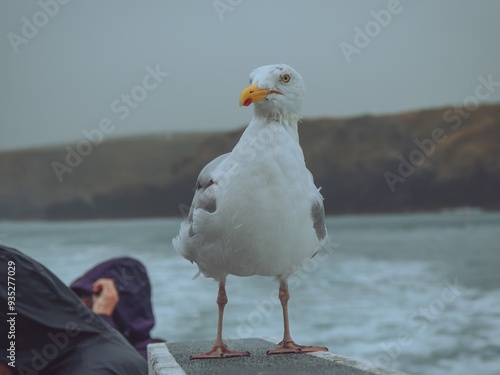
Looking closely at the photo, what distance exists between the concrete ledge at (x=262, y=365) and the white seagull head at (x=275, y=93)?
744mm

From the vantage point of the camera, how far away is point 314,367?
2.10m

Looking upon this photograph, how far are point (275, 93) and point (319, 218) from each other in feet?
1.39

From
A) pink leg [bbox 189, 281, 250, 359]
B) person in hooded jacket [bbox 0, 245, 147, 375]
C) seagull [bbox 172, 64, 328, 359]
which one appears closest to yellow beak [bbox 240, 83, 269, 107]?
seagull [bbox 172, 64, 328, 359]

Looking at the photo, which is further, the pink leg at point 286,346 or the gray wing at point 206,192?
the pink leg at point 286,346

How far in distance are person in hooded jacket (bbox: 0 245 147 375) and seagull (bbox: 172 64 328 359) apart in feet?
3.05

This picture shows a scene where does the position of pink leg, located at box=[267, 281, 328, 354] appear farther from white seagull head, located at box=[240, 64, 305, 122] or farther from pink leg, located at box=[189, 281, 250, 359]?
white seagull head, located at box=[240, 64, 305, 122]

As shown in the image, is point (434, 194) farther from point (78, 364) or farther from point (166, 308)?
point (78, 364)

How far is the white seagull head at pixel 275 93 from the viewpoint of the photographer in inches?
79.0

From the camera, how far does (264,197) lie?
2.03 metres

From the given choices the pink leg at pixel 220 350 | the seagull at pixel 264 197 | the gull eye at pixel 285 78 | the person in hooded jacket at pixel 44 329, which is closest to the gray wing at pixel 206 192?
the seagull at pixel 264 197

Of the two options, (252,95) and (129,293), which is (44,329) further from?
(252,95)

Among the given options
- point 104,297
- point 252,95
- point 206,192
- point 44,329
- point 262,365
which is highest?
point 252,95

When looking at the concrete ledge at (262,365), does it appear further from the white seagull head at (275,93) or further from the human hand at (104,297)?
the human hand at (104,297)

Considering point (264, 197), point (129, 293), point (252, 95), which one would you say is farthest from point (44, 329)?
point (252, 95)
